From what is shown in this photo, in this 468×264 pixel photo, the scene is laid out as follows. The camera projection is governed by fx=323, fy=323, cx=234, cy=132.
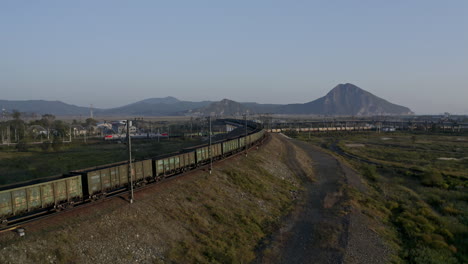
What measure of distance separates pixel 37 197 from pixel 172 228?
Answer: 9685mm

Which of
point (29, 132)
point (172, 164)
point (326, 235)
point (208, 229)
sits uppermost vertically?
point (172, 164)

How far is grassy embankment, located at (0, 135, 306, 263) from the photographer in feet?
62.4

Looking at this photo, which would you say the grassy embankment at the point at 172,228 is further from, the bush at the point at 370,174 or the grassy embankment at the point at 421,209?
the bush at the point at 370,174

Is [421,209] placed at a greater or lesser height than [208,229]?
lesser

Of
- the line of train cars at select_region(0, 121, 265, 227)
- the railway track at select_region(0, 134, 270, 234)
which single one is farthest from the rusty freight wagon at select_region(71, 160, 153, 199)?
the railway track at select_region(0, 134, 270, 234)

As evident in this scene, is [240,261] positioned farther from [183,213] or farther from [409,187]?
[409,187]

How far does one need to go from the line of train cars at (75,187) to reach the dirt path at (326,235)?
45.6ft

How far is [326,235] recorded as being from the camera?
28250 millimetres

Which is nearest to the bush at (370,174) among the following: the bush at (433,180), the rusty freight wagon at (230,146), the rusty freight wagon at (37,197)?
the bush at (433,180)

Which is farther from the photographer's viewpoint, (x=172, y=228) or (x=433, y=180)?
(x=433, y=180)

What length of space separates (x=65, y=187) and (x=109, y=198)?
3639 mm

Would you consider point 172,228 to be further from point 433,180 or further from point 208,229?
point 433,180

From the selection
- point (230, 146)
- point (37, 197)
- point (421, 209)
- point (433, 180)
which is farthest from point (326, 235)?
point (433, 180)

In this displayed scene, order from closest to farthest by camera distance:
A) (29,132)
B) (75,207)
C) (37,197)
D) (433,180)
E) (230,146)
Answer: (37,197), (75,207), (230,146), (433,180), (29,132)
